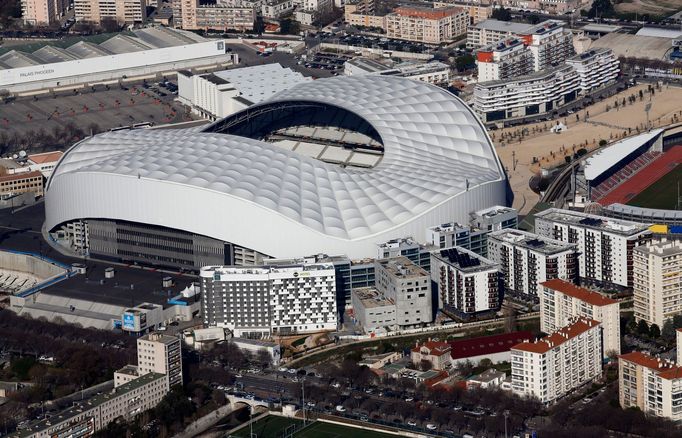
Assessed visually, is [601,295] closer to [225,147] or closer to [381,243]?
[381,243]

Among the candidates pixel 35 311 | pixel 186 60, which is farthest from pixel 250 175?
pixel 186 60

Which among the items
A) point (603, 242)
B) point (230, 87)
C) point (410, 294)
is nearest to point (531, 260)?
point (603, 242)

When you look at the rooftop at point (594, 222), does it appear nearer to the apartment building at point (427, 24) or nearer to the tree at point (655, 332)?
the tree at point (655, 332)

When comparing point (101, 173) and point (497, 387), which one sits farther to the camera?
point (101, 173)

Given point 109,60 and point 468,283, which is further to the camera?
point 109,60

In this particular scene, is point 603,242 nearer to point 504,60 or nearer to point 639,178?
point 639,178
